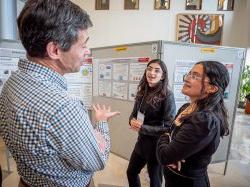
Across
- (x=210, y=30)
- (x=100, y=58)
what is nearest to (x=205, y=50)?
(x=100, y=58)

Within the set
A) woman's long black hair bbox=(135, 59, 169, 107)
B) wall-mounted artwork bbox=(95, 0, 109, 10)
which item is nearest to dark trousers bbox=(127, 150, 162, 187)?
woman's long black hair bbox=(135, 59, 169, 107)

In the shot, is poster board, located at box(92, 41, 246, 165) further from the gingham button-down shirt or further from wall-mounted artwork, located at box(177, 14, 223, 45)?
wall-mounted artwork, located at box(177, 14, 223, 45)

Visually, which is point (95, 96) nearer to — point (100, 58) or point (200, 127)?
point (100, 58)

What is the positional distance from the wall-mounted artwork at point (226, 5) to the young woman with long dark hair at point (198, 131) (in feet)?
18.6

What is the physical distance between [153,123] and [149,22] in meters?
4.85

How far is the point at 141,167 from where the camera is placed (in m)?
2.04

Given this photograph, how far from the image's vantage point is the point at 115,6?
6.36 m

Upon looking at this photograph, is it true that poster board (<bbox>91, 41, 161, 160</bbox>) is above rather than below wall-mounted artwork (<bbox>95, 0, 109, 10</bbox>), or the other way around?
below

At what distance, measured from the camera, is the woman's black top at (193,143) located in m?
1.17

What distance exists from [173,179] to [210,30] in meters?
5.64

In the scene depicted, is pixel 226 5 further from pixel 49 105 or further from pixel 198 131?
pixel 49 105

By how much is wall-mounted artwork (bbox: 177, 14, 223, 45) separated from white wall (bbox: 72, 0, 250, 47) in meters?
0.13

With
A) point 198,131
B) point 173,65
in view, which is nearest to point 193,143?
point 198,131

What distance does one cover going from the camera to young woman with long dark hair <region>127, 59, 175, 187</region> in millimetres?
1938
